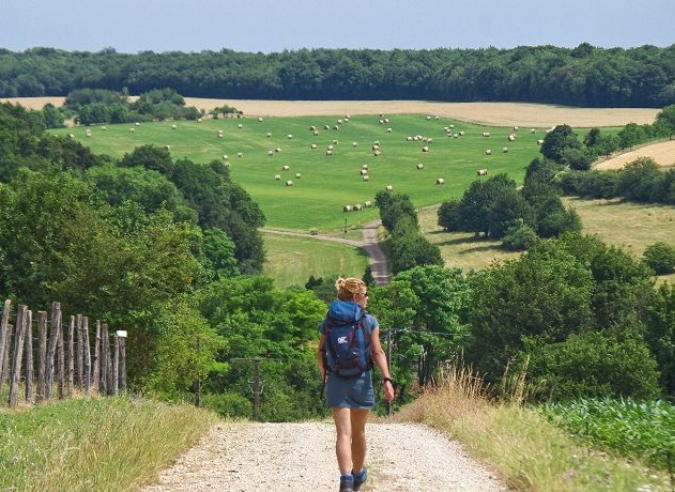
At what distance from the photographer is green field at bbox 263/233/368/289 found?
11931cm

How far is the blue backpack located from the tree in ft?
544

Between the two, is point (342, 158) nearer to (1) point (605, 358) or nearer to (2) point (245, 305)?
(2) point (245, 305)

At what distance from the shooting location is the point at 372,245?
13612cm

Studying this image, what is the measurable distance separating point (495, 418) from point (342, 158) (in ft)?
587

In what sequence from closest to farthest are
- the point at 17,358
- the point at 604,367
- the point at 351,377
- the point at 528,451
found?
the point at 351,377 < the point at 528,451 < the point at 17,358 < the point at 604,367

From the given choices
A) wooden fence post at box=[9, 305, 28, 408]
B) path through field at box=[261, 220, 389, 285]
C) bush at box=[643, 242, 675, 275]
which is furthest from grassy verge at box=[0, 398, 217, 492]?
bush at box=[643, 242, 675, 275]

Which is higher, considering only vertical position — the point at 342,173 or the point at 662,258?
the point at 662,258

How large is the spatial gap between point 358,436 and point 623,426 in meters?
4.58

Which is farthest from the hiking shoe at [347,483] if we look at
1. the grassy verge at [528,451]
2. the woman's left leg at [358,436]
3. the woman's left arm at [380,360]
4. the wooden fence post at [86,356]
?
the wooden fence post at [86,356]

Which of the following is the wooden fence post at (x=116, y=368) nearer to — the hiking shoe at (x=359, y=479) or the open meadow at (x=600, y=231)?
the hiking shoe at (x=359, y=479)

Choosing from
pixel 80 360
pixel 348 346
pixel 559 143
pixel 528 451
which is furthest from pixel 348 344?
pixel 559 143

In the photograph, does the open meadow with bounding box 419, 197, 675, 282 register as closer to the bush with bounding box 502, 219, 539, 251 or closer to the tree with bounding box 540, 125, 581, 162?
the bush with bounding box 502, 219, 539, 251

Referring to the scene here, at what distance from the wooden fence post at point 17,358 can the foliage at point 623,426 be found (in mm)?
8374

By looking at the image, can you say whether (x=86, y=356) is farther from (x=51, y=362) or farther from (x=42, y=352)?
(x=42, y=352)
